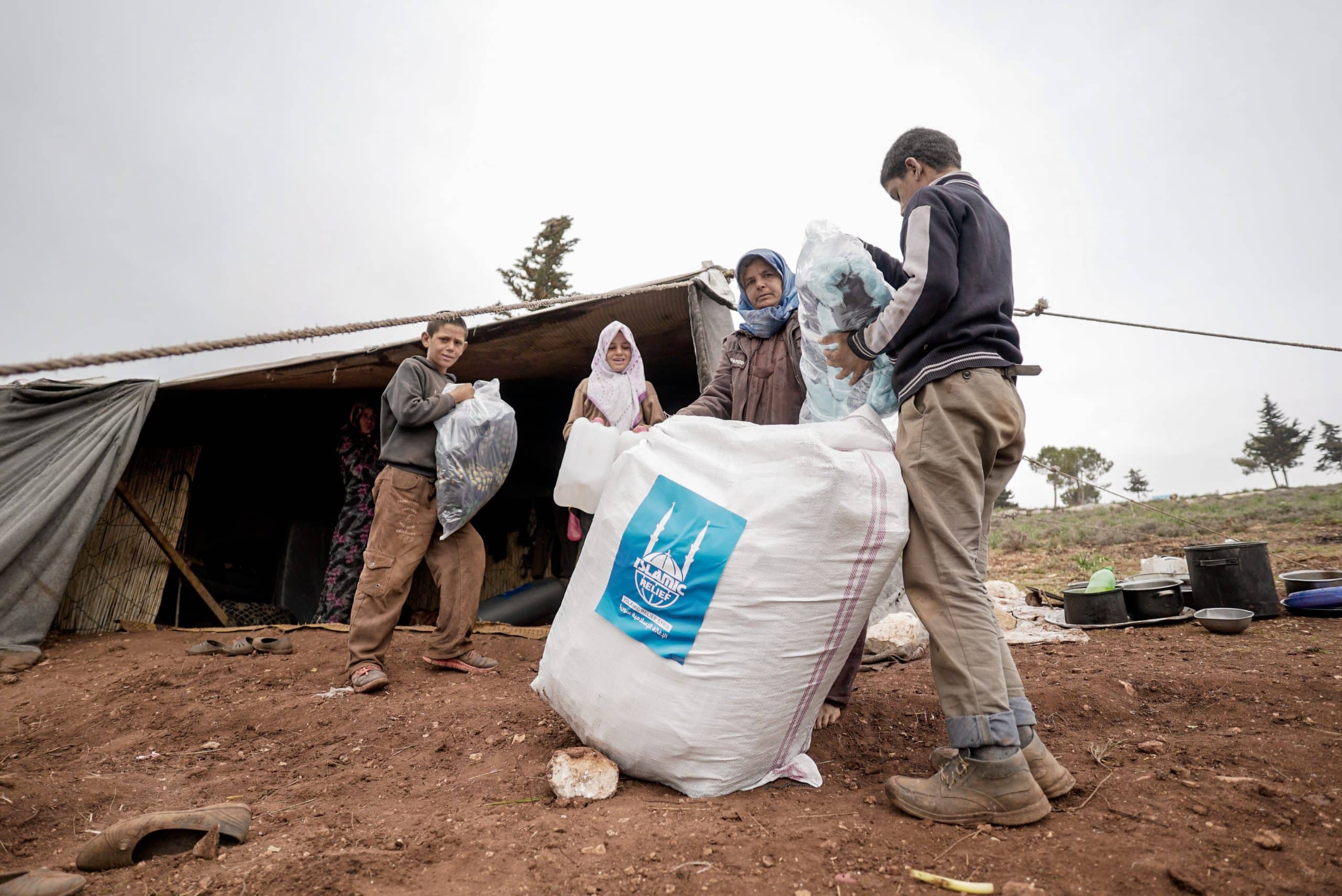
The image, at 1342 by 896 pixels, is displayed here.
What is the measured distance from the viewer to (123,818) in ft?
5.23

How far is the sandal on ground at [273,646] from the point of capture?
3477 mm

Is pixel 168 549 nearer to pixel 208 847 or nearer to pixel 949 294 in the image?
pixel 208 847

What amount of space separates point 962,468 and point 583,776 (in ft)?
3.59

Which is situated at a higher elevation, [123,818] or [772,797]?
[772,797]

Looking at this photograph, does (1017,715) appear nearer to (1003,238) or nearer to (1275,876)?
(1275,876)

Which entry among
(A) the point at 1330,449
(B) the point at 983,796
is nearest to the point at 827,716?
(B) the point at 983,796

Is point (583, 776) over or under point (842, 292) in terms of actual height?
under

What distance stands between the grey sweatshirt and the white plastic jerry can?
1.23 m

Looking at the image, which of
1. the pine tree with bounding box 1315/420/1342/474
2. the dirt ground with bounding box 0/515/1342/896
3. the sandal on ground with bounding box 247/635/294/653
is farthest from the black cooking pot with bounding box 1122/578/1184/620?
the pine tree with bounding box 1315/420/1342/474

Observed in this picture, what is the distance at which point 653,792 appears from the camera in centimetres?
154

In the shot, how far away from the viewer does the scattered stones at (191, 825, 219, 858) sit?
1.26 meters

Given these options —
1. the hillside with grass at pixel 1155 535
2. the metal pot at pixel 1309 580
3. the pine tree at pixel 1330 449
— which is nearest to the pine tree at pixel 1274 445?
the pine tree at pixel 1330 449

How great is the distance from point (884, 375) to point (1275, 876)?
1185 mm

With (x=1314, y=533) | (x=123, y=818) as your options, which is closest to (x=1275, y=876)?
(x=123, y=818)
